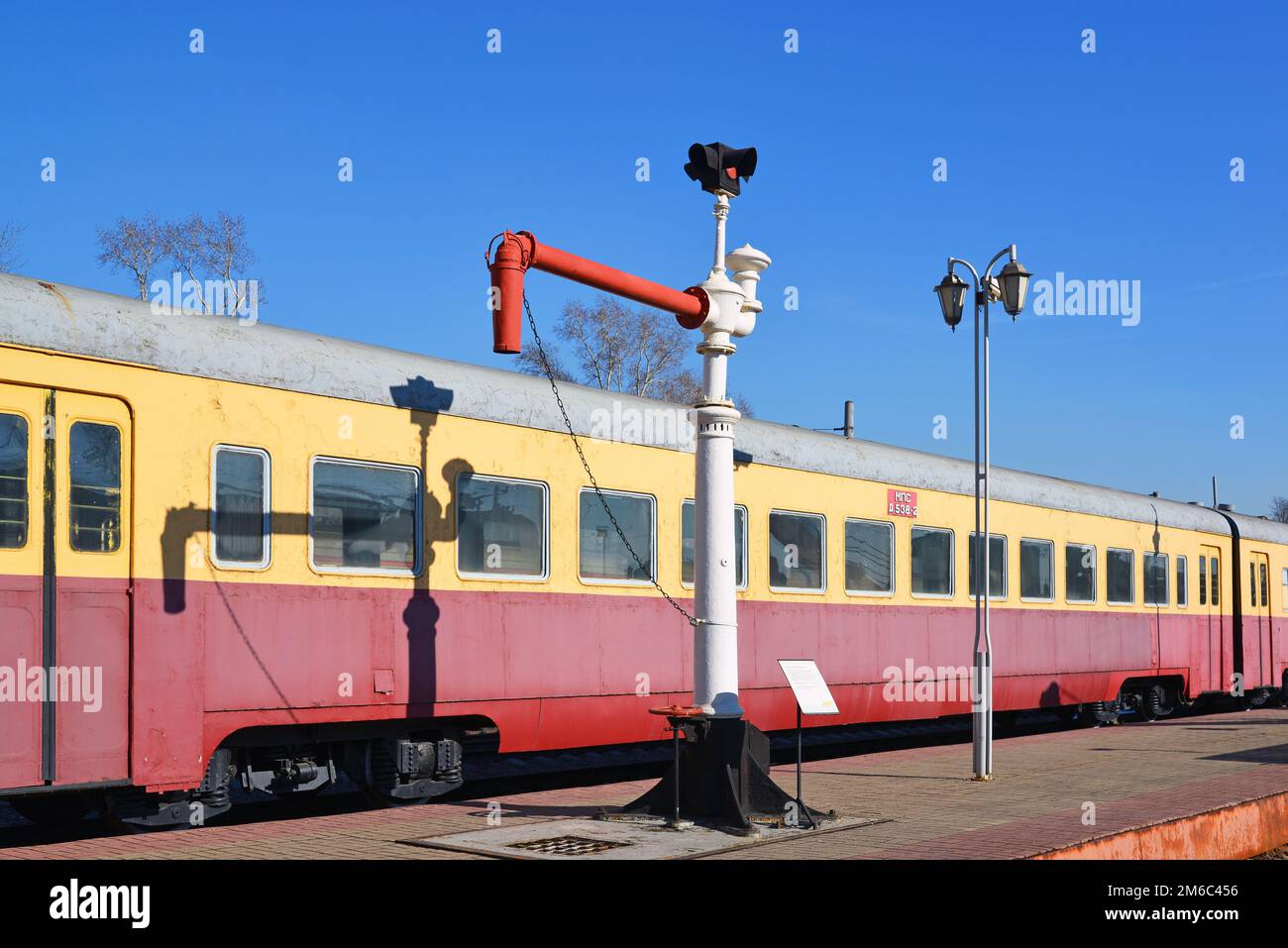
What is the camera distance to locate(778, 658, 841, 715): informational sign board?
10.7 metres

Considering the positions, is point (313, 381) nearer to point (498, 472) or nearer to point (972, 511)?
point (498, 472)

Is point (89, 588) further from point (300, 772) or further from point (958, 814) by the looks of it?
point (958, 814)

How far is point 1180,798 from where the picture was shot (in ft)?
39.0

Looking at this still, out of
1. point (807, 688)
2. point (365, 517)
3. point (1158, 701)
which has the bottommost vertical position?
point (1158, 701)

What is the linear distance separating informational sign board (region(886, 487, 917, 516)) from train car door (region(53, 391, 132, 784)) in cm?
996

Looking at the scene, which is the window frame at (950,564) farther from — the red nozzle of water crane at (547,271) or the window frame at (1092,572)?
the red nozzle of water crane at (547,271)

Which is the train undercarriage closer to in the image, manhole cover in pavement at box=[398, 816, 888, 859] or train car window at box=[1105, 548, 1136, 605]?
manhole cover in pavement at box=[398, 816, 888, 859]

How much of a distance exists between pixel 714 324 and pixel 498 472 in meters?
2.52

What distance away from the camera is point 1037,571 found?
19.9 meters

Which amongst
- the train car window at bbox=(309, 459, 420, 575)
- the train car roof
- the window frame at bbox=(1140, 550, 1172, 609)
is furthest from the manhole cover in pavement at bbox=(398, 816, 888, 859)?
the window frame at bbox=(1140, 550, 1172, 609)

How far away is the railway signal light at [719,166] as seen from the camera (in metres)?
10.9

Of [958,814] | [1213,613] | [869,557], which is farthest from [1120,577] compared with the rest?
[958,814]

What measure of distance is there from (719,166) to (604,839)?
5.09 meters
